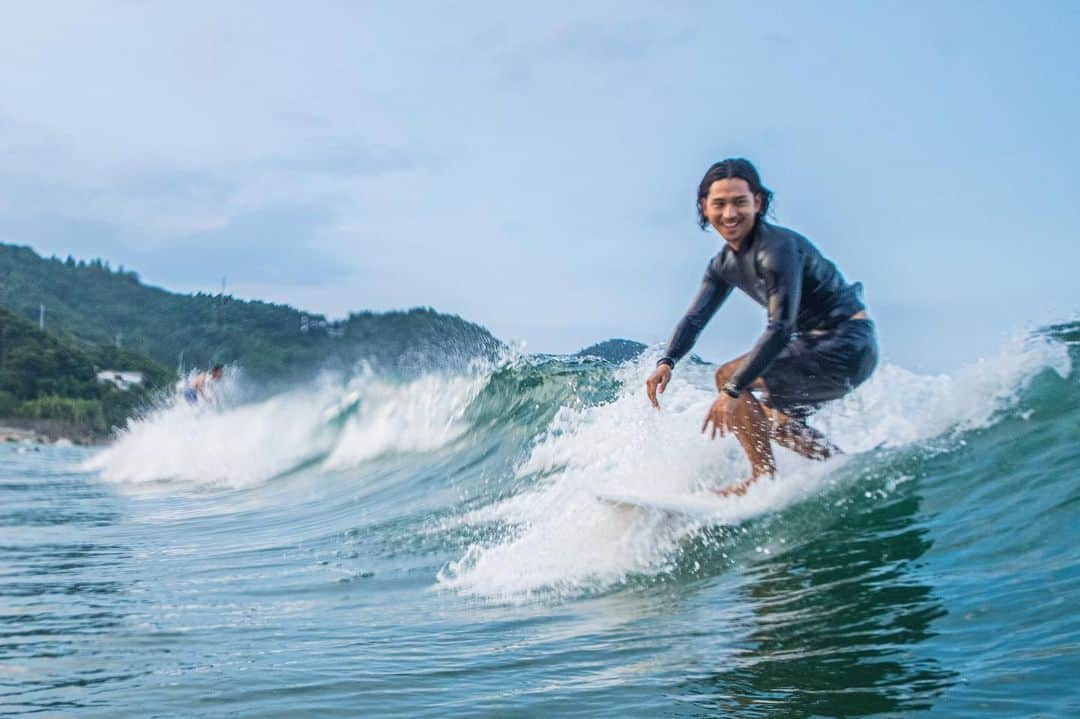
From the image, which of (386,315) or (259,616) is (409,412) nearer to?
(386,315)

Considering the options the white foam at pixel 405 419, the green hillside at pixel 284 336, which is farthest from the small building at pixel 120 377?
the white foam at pixel 405 419

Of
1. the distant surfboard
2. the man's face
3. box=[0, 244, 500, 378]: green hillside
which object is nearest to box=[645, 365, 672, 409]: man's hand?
the distant surfboard

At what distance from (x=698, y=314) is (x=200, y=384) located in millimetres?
18871

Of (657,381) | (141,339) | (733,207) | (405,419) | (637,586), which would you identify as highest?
(141,339)

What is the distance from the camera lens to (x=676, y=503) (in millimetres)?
5027

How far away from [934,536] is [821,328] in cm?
124

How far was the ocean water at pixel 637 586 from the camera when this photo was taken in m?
3.02

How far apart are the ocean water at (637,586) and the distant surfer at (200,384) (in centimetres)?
1273

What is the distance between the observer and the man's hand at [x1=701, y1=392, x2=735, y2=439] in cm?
503

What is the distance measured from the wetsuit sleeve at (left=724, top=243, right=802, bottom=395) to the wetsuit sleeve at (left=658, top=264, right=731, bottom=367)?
0.57m

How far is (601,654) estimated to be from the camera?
137 inches

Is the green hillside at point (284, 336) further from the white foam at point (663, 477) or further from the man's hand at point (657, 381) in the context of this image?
the man's hand at point (657, 381)

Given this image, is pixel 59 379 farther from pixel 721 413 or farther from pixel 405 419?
pixel 721 413

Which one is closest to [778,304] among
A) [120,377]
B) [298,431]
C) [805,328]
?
[805,328]
